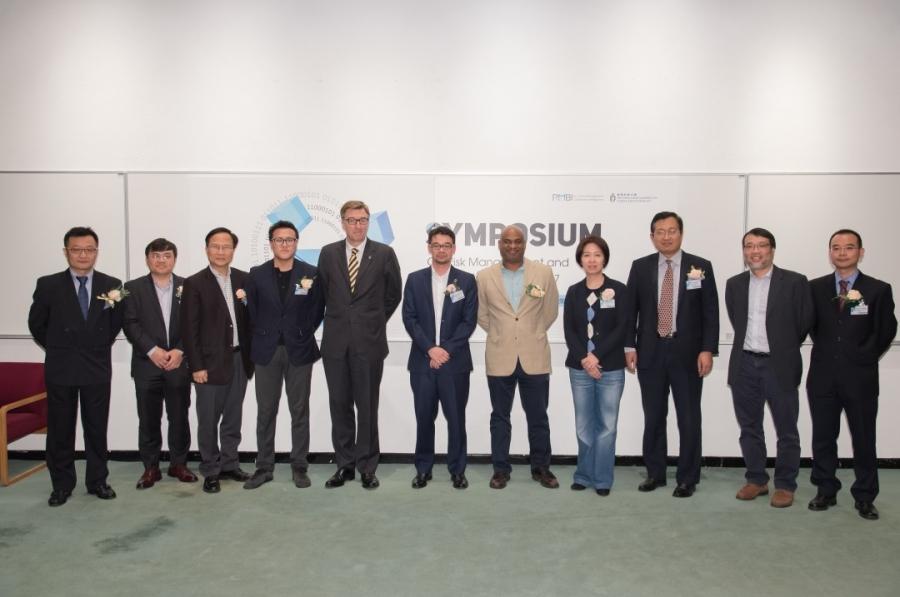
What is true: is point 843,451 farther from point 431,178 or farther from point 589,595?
point 431,178

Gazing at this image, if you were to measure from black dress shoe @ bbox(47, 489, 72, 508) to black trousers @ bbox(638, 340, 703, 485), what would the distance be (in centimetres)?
371

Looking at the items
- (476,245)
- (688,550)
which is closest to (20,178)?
(476,245)

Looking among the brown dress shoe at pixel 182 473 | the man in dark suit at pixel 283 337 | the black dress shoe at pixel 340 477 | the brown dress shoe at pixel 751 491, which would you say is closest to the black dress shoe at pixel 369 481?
the black dress shoe at pixel 340 477

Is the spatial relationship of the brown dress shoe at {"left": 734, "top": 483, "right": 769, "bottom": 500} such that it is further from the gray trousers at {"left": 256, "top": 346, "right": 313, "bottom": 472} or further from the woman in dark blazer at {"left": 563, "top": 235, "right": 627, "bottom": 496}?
the gray trousers at {"left": 256, "top": 346, "right": 313, "bottom": 472}

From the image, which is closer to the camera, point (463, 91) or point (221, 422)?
point (221, 422)

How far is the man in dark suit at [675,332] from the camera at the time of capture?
4.08 m

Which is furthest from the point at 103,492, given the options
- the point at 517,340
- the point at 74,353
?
the point at 517,340

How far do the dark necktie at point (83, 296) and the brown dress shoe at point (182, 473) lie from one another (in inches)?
47.2

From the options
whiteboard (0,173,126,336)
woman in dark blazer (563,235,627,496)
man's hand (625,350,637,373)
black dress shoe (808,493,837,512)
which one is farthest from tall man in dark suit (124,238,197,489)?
black dress shoe (808,493,837,512)

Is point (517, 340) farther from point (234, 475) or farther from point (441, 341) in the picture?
point (234, 475)

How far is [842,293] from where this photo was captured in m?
3.89

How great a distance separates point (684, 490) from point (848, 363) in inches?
49.0

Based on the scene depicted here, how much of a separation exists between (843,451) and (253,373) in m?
4.42

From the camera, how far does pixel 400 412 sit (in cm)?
498
